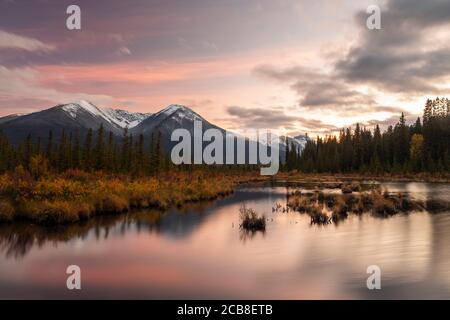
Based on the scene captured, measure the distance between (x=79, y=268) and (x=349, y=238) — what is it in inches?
593

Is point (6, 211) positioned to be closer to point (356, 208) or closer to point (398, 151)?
point (356, 208)

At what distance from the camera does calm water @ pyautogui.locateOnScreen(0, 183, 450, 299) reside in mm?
14086

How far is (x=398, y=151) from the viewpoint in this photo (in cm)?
12406

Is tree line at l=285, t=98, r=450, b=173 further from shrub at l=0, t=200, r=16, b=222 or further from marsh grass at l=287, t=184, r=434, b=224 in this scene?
shrub at l=0, t=200, r=16, b=222

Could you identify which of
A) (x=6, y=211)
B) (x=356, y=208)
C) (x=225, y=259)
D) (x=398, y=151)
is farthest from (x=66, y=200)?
(x=398, y=151)

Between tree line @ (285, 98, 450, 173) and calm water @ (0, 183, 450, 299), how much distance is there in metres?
88.4

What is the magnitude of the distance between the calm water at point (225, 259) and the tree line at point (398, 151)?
88.4m

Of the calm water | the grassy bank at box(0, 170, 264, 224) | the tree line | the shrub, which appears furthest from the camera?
the tree line

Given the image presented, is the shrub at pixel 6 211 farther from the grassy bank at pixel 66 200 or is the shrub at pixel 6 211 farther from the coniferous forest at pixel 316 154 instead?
the coniferous forest at pixel 316 154

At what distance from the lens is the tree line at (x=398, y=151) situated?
10931cm

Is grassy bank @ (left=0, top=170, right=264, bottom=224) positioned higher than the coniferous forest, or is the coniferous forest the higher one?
the coniferous forest

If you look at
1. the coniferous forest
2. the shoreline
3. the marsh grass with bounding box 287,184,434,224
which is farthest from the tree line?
the shoreline

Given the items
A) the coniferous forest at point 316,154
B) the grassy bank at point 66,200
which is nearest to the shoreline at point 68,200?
the grassy bank at point 66,200
